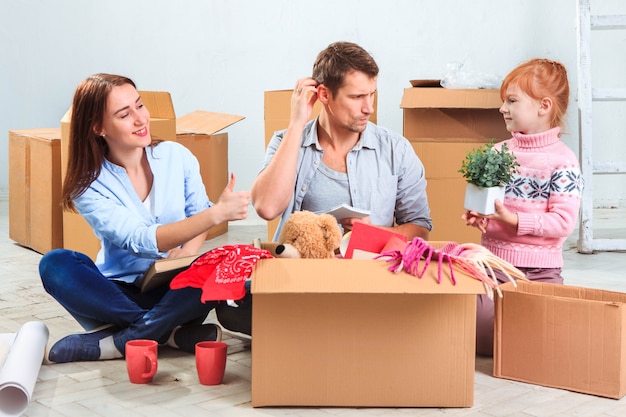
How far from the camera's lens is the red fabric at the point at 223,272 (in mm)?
1808

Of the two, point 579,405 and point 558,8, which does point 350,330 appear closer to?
point 579,405

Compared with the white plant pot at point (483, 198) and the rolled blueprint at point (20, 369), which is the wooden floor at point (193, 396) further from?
the white plant pot at point (483, 198)

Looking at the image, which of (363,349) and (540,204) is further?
(540,204)

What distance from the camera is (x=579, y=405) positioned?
193 cm

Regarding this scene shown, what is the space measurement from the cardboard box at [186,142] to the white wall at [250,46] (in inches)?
27.8

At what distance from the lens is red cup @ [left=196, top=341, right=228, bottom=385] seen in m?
2.02

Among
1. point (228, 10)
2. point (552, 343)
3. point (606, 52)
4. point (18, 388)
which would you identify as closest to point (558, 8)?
point (606, 52)

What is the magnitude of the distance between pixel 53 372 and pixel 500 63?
3.40 metres

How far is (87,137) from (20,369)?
25.1 inches

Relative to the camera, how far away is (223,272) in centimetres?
184

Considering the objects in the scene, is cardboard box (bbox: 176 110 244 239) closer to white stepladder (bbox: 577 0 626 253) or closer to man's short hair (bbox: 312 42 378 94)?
white stepladder (bbox: 577 0 626 253)

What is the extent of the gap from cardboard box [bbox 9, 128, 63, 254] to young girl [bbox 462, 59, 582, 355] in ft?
6.48

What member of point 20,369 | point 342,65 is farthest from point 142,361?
point 342,65

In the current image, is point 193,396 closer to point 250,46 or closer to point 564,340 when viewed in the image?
point 564,340
